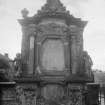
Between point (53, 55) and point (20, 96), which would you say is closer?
point (20, 96)

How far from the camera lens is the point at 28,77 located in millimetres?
12133

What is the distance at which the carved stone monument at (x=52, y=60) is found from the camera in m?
11.8

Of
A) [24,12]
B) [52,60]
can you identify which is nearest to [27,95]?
[52,60]

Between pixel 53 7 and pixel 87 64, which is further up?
pixel 53 7

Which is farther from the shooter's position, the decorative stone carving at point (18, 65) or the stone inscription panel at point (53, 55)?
the stone inscription panel at point (53, 55)

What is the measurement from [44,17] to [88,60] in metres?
3.59

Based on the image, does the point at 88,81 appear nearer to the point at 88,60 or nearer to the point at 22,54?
the point at 88,60

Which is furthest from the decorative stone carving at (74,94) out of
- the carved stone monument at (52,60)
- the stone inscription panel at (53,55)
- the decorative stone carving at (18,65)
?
the decorative stone carving at (18,65)

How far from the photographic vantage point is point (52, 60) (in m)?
12.7

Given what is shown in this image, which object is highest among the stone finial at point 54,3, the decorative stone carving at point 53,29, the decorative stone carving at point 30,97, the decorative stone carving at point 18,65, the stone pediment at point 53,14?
the stone finial at point 54,3

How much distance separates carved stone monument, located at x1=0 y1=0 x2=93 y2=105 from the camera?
464 inches

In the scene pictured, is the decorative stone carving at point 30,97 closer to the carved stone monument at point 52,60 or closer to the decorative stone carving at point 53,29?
the carved stone monument at point 52,60

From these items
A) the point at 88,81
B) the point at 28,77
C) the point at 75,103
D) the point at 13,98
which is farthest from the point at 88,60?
the point at 13,98

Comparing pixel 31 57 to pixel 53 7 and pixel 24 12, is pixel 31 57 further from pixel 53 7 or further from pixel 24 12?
pixel 53 7
